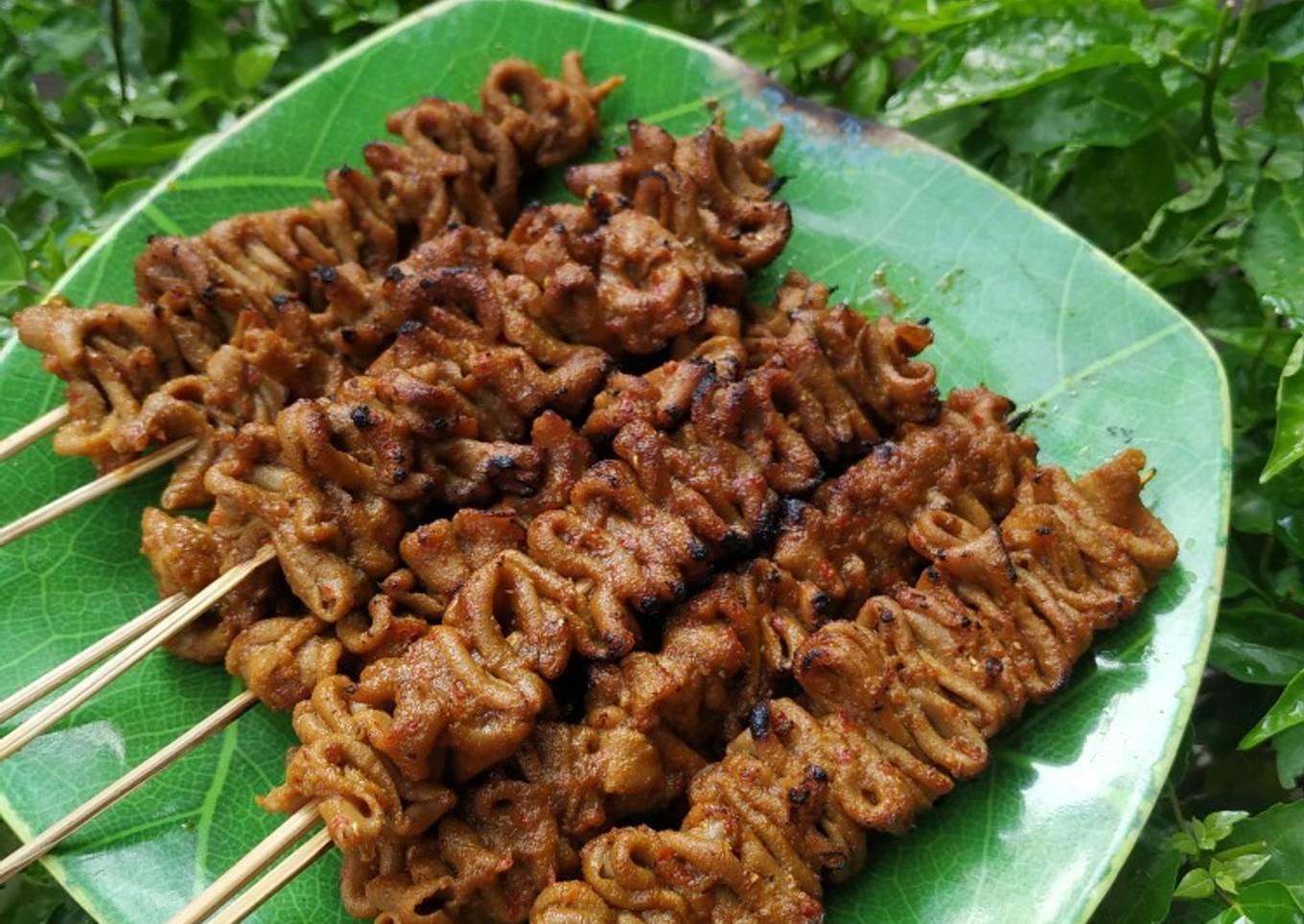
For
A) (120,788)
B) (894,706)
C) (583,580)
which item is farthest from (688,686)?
(120,788)

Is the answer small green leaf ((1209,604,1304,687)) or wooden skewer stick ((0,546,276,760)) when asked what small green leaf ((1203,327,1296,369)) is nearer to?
small green leaf ((1209,604,1304,687))

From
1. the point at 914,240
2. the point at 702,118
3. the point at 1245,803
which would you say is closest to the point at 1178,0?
the point at 914,240

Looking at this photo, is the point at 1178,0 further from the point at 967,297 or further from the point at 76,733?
the point at 76,733

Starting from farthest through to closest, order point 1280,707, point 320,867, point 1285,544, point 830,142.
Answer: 1. point 830,142
2. point 1285,544
3. point 1280,707
4. point 320,867

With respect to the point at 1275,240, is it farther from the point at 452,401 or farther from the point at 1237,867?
the point at 452,401

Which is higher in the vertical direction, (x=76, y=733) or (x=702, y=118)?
(x=702, y=118)

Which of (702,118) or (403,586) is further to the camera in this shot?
(702,118)
